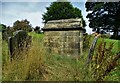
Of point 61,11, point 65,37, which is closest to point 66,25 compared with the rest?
point 65,37

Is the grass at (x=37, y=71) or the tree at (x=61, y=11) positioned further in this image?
the tree at (x=61, y=11)

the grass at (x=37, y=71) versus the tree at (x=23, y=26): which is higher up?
the tree at (x=23, y=26)

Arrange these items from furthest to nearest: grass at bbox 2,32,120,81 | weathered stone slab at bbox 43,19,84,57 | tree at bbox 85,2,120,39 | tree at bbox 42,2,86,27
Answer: tree at bbox 42,2,86,27, tree at bbox 85,2,120,39, weathered stone slab at bbox 43,19,84,57, grass at bbox 2,32,120,81

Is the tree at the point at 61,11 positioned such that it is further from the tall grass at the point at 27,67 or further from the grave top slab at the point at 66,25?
the tall grass at the point at 27,67

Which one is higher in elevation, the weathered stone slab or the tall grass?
the weathered stone slab

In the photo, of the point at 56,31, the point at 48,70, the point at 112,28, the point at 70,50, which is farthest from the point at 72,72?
the point at 112,28

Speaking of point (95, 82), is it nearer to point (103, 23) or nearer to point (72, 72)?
point (72, 72)

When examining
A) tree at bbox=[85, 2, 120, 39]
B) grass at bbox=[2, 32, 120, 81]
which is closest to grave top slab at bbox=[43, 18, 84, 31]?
grass at bbox=[2, 32, 120, 81]

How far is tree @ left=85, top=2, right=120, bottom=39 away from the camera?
30.9 m

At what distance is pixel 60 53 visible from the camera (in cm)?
777

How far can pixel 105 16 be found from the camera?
34.5 m

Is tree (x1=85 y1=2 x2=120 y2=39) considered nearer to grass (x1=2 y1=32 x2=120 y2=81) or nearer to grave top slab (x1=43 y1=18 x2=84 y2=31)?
grave top slab (x1=43 y1=18 x2=84 y2=31)

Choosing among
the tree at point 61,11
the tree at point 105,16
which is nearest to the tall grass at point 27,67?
the tree at point 105,16

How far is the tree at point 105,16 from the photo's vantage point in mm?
30938
